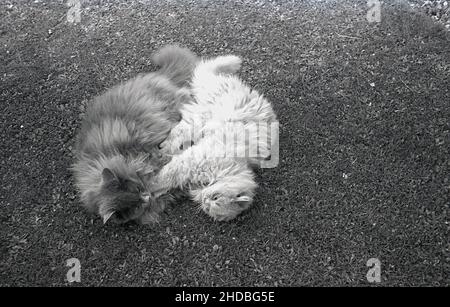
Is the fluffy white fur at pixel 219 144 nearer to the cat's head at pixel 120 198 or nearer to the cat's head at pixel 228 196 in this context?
the cat's head at pixel 228 196

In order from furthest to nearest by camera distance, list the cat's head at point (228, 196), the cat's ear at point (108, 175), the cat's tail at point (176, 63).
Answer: the cat's tail at point (176, 63) → the cat's head at point (228, 196) → the cat's ear at point (108, 175)

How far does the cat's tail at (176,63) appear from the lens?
3.39 meters

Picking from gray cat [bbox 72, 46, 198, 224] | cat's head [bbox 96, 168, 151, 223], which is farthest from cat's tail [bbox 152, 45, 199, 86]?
cat's head [bbox 96, 168, 151, 223]

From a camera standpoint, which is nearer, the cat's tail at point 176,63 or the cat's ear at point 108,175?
the cat's ear at point 108,175

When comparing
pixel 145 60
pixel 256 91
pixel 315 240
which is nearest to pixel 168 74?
pixel 145 60

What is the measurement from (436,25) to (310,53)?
3.91 feet

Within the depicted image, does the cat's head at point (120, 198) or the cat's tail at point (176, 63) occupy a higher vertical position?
the cat's tail at point (176, 63)

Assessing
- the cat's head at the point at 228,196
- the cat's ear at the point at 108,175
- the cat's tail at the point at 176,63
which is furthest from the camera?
the cat's tail at the point at 176,63

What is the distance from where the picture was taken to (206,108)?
126 inches

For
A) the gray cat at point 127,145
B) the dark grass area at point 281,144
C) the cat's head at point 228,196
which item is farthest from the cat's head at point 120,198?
the cat's head at point 228,196

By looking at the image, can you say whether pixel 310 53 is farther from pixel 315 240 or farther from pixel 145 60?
pixel 315 240

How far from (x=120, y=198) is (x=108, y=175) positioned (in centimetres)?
17

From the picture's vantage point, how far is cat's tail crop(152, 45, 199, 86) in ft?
11.1

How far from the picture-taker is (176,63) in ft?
11.3
